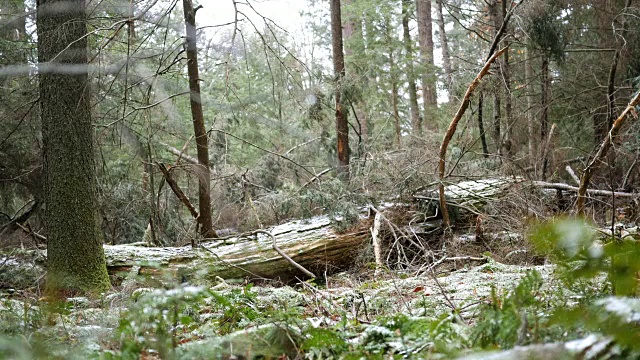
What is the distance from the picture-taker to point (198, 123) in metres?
8.01

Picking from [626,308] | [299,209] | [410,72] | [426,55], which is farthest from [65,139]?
[426,55]

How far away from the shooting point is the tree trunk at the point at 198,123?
7.63 m

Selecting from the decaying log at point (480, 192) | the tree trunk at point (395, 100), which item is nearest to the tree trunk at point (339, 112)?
the tree trunk at point (395, 100)

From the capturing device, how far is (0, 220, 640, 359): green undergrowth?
1.70 m

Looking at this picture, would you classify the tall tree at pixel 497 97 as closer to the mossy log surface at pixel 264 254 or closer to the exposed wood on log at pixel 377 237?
the exposed wood on log at pixel 377 237

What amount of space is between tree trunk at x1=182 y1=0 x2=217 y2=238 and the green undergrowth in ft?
13.7

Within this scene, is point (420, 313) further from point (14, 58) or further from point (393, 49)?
point (393, 49)

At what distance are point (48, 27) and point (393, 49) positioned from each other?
355 inches

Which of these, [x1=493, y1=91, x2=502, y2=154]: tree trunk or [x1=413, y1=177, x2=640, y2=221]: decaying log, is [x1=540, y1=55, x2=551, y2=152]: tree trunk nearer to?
[x1=493, y1=91, x2=502, y2=154]: tree trunk

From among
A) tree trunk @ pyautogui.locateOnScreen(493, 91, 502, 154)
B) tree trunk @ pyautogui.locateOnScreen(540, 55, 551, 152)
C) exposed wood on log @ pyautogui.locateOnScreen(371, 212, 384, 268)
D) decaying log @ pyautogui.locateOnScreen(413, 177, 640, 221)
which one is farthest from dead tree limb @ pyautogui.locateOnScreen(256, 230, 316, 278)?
tree trunk @ pyautogui.locateOnScreen(540, 55, 551, 152)

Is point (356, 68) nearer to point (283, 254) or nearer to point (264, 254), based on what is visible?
point (264, 254)

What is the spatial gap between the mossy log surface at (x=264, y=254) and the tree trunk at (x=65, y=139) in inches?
28.3

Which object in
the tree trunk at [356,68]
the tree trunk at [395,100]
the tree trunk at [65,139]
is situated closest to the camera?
the tree trunk at [65,139]

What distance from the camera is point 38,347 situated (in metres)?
2.06
